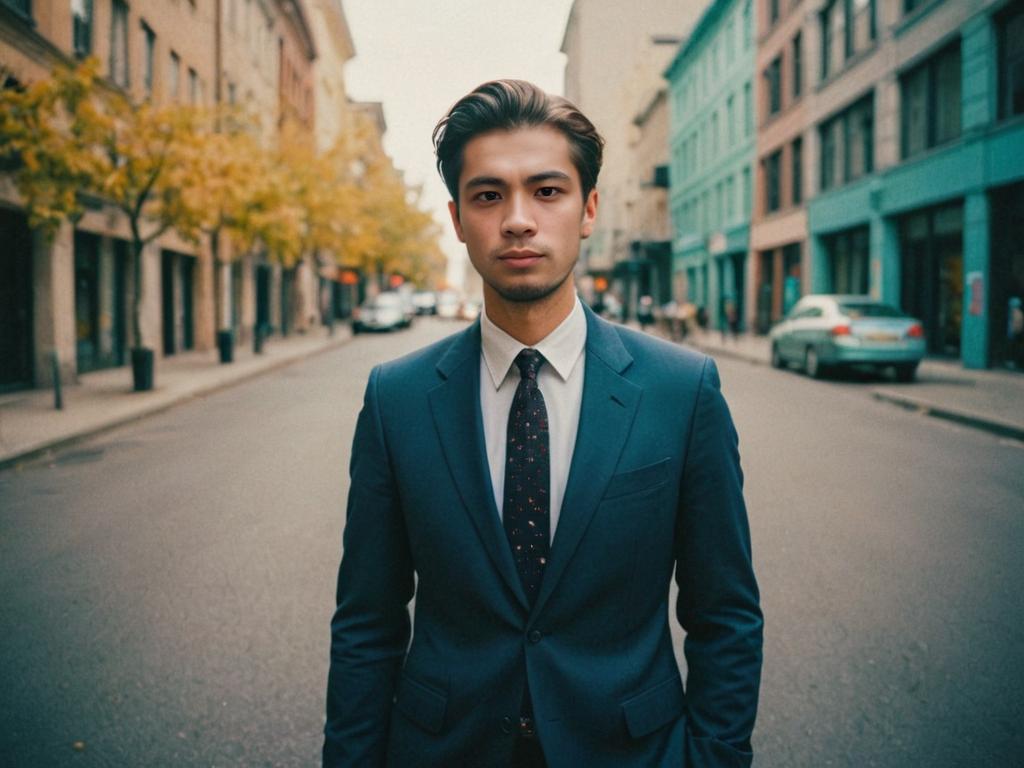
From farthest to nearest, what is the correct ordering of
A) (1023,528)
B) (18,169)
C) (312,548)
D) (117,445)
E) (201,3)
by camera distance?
(201,3), (18,169), (117,445), (1023,528), (312,548)

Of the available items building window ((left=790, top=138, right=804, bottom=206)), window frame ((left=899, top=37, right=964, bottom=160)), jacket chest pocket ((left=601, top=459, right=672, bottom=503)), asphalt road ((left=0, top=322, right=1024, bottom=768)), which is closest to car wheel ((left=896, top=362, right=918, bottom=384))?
window frame ((left=899, top=37, right=964, bottom=160))

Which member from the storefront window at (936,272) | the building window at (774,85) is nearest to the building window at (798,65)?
the building window at (774,85)

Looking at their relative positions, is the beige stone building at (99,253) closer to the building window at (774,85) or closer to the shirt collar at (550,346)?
the shirt collar at (550,346)

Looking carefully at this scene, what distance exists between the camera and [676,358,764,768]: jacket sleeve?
1796 mm

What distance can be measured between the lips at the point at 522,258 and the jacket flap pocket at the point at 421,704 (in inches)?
34.0

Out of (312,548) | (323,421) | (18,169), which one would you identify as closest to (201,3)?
(18,169)

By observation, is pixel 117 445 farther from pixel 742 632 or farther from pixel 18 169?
pixel 742 632

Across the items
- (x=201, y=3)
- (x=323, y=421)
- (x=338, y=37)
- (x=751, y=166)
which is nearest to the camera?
(x=323, y=421)

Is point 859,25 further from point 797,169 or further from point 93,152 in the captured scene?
point 93,152

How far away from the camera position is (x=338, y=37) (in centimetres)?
6078

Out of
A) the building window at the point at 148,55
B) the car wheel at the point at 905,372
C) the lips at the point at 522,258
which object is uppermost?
the building window at the point at 148,55

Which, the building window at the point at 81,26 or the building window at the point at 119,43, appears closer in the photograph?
the building window at the point at 81,26

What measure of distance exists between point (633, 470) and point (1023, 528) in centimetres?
584

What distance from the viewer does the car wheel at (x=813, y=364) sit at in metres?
18.7
